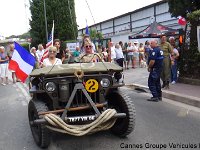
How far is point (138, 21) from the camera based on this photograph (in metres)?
41.3

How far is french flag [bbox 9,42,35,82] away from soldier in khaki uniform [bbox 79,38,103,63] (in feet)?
4.59

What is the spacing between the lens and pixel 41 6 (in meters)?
42.8

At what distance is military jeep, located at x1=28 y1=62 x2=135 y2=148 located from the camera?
562 centimetres

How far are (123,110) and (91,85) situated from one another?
0.78 m

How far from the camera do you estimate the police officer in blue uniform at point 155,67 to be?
9.80m

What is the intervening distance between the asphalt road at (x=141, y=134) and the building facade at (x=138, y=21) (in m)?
20.2

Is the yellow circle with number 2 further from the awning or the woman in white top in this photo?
the awning

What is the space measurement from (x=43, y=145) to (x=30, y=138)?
868mm

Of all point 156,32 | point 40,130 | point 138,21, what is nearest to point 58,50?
point 40,130

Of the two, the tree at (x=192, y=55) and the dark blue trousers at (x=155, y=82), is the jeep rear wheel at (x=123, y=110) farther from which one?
the tree at (x=192, y=55)

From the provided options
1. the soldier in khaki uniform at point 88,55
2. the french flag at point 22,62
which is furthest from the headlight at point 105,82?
the french flag at point 22,62

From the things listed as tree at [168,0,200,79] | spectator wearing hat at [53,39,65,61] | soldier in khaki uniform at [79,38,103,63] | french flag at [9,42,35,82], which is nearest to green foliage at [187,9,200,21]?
tree at [168,0,200,79]

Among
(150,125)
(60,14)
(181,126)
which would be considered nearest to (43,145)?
(150,125)

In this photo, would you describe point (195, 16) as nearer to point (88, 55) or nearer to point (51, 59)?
point (88, 55)
